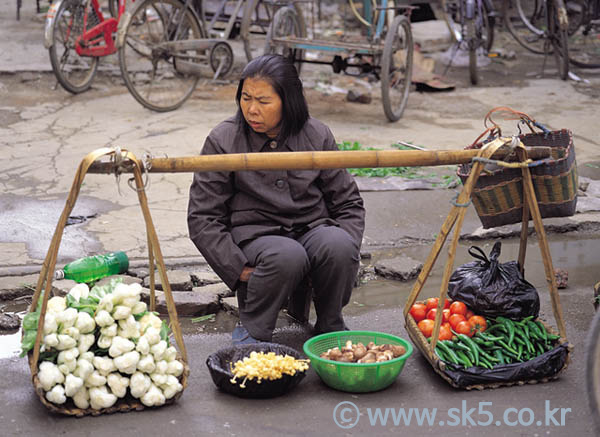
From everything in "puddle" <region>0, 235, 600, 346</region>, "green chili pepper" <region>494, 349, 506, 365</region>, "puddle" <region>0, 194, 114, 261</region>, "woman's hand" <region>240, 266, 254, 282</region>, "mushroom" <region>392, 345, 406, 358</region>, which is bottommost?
"puddle" <region>0, 235, 600, 346</region>

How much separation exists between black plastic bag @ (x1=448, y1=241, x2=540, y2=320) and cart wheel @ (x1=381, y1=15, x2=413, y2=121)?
12.6ft

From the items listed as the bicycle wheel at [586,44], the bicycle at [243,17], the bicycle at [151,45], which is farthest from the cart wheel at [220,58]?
the bicycle wheel at [586,44]

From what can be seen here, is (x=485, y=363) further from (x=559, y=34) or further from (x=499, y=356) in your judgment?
(x=559, y=34)

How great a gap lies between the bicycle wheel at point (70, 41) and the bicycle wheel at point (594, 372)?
599 centimetres

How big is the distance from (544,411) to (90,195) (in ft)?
11.3

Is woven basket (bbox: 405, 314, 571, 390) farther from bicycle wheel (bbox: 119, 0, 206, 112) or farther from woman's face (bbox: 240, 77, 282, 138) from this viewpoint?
bicycle wheel (bbox: 119, 0, 206, 112)

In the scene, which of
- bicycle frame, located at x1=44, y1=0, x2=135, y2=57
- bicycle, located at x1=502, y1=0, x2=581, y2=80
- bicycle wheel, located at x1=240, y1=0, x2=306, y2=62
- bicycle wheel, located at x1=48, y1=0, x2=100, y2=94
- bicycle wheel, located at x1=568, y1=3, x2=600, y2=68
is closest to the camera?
bicycle wheel, located at x1=48, y1=0, x2=100, y2=94

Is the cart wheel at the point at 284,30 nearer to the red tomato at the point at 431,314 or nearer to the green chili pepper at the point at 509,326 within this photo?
the red tomato at the point at 431,314

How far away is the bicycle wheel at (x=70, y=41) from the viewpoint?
7234 millimetres

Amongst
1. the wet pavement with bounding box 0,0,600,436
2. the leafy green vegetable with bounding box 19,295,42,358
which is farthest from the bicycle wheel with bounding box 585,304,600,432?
the leafy green vegetable with bounding box 19,295,42,358

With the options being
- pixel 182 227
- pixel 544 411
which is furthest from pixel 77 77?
pixel 544 411

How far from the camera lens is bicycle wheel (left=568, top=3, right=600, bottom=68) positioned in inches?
376

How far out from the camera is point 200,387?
294 centimetres

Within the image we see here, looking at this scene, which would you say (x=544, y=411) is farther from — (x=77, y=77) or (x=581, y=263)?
(x=77, y=77)
